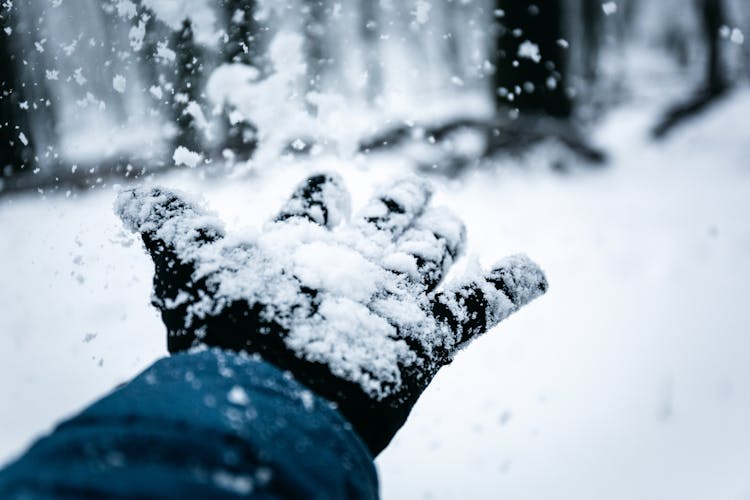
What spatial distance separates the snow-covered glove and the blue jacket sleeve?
0.65 feet

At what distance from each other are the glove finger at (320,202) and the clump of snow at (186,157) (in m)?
1.41

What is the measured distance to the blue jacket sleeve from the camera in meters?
0.38

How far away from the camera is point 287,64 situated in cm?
243

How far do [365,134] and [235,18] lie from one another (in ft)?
3.05

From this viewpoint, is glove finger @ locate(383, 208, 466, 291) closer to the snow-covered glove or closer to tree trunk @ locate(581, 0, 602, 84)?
the snow-covered glove

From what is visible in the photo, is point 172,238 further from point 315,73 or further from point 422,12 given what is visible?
point 422,12

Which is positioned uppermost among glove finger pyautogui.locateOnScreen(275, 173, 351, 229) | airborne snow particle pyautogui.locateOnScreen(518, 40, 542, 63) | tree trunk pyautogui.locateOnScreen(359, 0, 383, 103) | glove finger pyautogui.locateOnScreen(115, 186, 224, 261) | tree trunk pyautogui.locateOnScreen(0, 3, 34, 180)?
tree trunk pyautogui.locateOnScreen(0, 3, 34, 180)

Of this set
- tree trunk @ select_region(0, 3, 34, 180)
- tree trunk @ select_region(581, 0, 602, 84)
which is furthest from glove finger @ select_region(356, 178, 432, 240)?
tree trunk @ select_region(0, 3, 34, 180)

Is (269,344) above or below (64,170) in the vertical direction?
below

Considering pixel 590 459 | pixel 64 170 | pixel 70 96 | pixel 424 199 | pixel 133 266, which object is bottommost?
pixel 590 459

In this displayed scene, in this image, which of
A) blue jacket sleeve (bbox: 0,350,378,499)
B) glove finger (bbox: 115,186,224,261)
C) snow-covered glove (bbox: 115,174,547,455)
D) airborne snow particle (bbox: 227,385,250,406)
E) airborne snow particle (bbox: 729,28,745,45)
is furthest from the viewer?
airborne snow particle (bbox: 729,28,745,45)

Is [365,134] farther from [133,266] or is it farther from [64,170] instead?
[64,170]

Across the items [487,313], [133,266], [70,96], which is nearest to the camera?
A: [487,313]

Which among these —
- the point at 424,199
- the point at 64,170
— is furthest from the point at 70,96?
the point at 424,199
